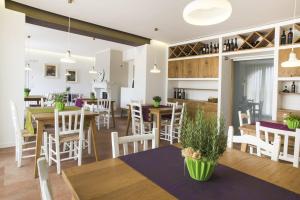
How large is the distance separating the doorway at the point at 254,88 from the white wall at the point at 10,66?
15.7 ft

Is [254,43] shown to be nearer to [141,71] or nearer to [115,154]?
[141,71]

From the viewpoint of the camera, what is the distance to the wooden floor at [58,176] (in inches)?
44.5

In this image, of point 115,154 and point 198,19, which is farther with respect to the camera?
point 198,19

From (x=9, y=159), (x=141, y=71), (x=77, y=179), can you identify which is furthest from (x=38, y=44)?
(x=77, y=179)

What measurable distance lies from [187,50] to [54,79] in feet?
21.1

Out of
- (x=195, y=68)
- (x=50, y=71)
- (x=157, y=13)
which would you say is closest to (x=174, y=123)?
(x=195, y=68)

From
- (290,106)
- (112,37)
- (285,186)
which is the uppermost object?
(112,37)

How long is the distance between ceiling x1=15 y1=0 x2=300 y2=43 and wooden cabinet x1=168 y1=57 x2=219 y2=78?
2.25ft

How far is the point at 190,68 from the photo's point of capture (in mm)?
5441

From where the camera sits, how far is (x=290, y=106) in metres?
3.97

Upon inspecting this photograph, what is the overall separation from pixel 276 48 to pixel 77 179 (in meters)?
4.17

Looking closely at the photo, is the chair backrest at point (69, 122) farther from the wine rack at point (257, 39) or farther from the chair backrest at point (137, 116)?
the wine rack at point (257, 39)

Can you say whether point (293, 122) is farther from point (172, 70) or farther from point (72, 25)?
point (72, 25)

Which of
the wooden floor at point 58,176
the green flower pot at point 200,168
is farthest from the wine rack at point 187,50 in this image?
the green flower pot at point 200,168
